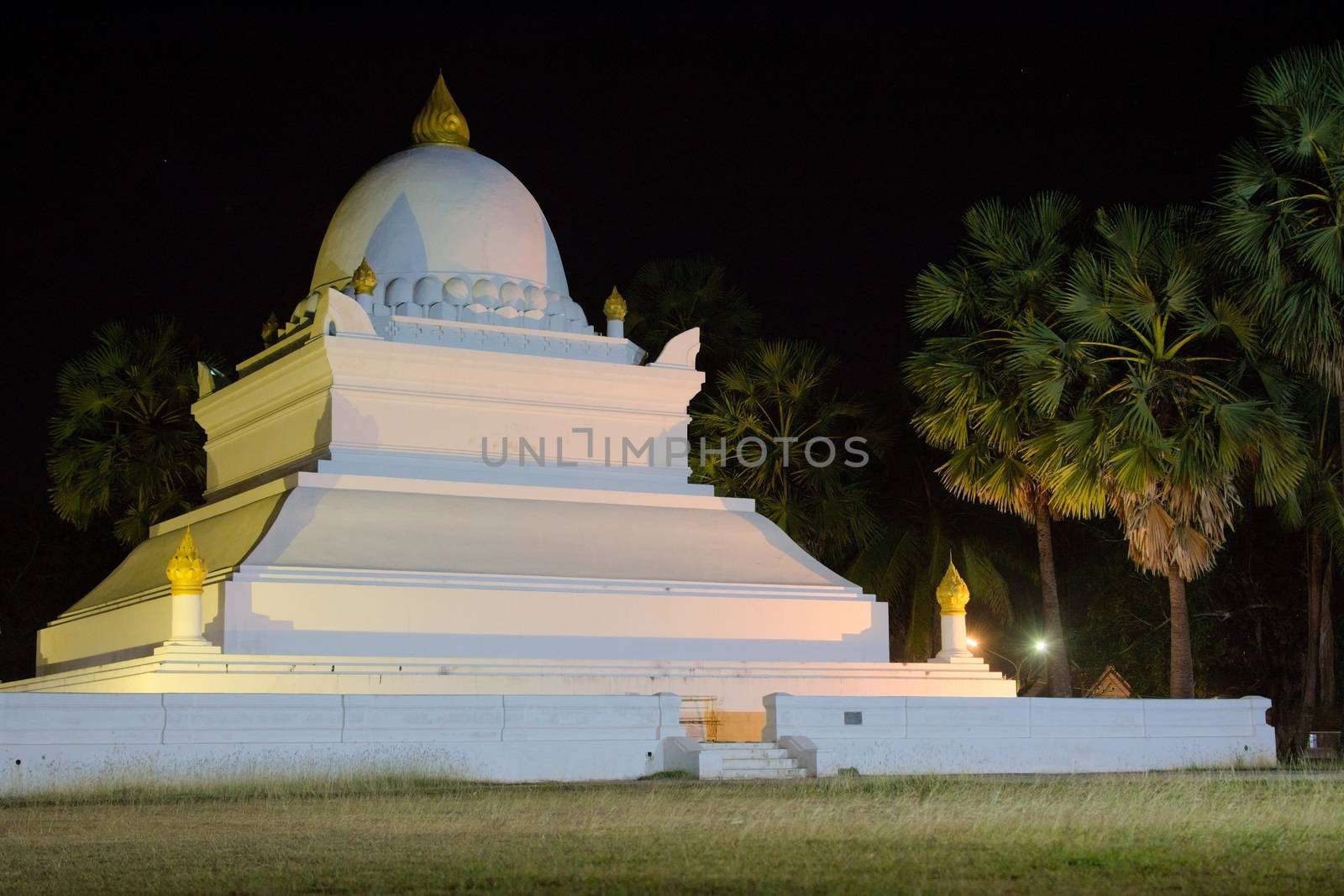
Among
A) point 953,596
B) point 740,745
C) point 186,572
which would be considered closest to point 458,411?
point 186,572

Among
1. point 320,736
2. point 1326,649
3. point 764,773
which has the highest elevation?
point 1326,649

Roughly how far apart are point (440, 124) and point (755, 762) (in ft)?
44.7

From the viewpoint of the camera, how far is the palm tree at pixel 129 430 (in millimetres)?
33000

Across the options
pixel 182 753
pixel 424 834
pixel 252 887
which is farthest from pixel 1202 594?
pixel 252 887

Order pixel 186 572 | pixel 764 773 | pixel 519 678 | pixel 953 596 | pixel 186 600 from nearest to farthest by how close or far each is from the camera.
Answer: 1. pixel 764 773
2. pixel 186 600
3. pixel 186 572
4. pixel 519 678
5. pixel 953 596

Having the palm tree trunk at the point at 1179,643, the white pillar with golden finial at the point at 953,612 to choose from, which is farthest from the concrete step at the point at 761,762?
the palm tree trunk at the point at 1179,643

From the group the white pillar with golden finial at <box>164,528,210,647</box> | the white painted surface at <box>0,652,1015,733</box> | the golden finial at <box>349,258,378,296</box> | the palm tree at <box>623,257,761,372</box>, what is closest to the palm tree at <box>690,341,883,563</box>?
the palm tree at <box>623,257,761,372</box>

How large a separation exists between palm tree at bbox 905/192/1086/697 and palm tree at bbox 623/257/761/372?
6.26 metres

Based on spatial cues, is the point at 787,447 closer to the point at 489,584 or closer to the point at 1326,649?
the point at 1326,649

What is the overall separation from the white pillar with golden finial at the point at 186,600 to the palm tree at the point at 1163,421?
11674 millimetres

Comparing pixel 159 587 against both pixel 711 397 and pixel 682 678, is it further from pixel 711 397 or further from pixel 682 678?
pixel 711 397

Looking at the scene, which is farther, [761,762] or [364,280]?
[364,280]

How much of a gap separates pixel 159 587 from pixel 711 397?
11.9 metres

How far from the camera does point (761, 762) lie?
21656 mm
